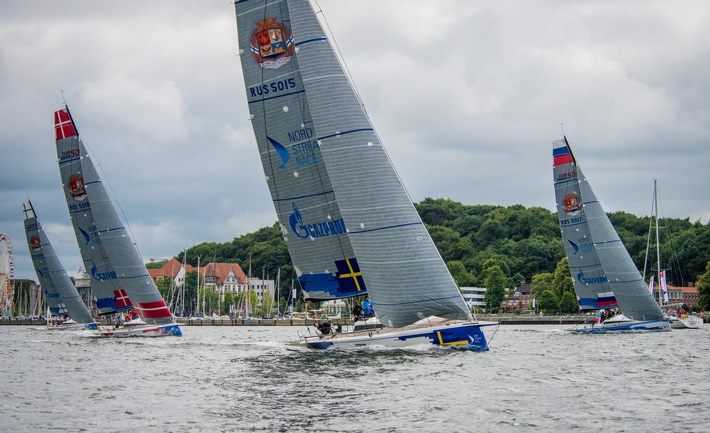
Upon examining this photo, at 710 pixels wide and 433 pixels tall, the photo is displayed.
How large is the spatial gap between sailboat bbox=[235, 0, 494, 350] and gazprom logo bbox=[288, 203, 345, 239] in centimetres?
4

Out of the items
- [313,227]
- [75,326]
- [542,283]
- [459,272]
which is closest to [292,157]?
[313,227]

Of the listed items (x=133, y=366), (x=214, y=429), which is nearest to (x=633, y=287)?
(x=133, y=366)

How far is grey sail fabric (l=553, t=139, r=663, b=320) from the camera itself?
54312 millimetres

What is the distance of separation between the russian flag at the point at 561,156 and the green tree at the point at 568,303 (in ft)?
174

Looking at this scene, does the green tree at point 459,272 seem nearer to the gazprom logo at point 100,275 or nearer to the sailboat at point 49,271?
the sailboat at point 49,271

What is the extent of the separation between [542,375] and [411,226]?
7.21 meters

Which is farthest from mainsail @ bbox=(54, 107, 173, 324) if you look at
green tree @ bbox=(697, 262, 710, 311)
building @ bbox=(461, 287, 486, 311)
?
building @ bbox=(461, 287, 486, 311)

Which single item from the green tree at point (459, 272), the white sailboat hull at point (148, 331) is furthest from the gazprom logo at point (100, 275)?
the green tree at point (459, 272)

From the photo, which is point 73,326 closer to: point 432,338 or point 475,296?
point 432,338

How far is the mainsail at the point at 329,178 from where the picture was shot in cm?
3102

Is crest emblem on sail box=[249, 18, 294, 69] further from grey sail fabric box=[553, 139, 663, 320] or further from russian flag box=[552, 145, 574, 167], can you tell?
russian flag box=[552, 145, 574, 167]

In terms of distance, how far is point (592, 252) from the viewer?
5903cm

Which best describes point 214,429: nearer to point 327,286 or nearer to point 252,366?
point 252,366

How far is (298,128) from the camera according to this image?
3625cm
